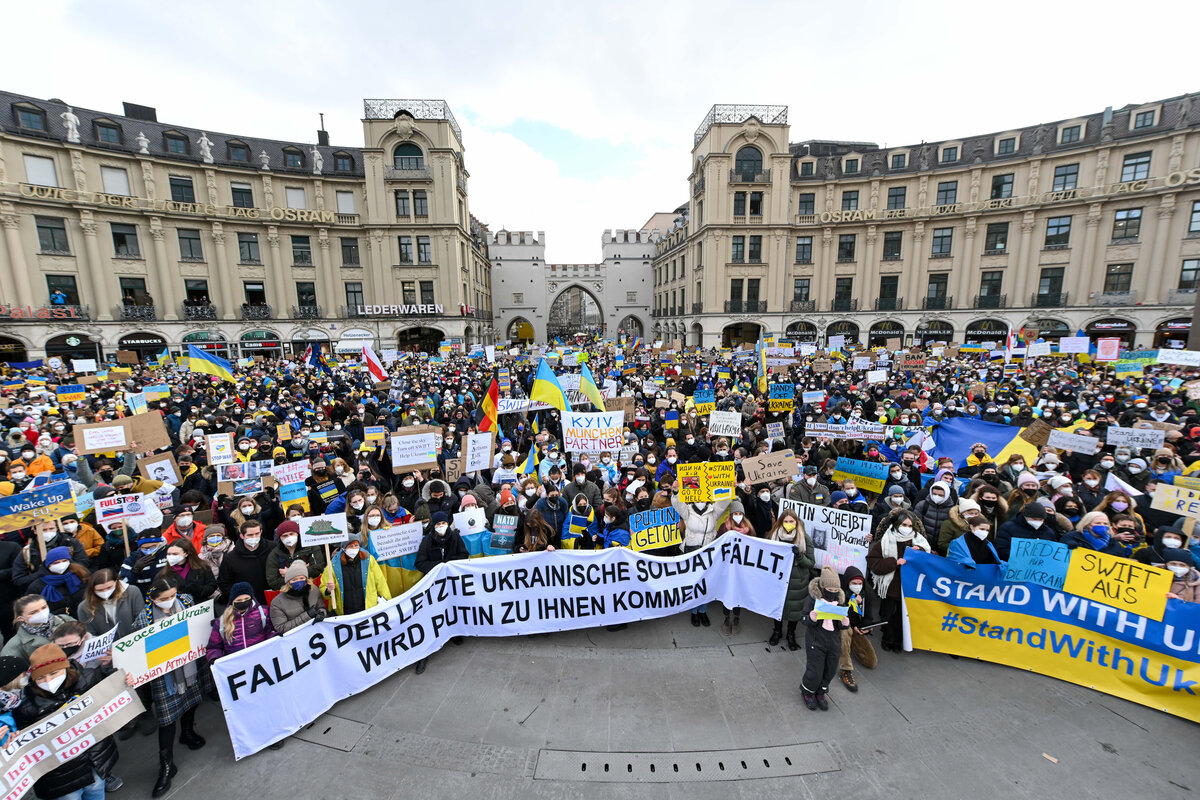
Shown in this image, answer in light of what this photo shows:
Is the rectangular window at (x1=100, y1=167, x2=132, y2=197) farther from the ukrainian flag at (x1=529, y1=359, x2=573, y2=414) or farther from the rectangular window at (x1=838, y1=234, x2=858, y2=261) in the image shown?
the rectangular window at (x1=838, y1=234, x2=858, y2=261)

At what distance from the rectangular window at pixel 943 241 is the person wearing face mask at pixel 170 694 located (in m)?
45.4

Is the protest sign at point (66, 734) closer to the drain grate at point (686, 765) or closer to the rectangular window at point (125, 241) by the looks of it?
the drain grate at point (686, 765)

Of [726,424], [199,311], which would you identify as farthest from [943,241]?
[199,311]

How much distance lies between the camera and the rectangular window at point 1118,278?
3216 centimetres

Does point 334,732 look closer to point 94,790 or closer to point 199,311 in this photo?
point 94,790

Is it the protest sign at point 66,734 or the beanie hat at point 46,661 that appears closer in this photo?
the protest sign at point 66,734

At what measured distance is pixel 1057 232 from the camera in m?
33.8

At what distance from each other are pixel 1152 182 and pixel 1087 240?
408cm

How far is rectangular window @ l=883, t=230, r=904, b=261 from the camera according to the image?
38.0m

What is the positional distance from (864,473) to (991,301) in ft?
123

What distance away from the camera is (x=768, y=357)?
17.6 metres

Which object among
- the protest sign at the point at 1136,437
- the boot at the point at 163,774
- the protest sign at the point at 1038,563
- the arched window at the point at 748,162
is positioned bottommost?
the boot at the point at 163,774

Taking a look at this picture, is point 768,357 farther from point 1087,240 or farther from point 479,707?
point 1087,240

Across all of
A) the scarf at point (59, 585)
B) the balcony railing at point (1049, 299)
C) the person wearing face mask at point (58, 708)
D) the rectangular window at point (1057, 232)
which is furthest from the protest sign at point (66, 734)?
the rectangular window at point (1057, 232)
